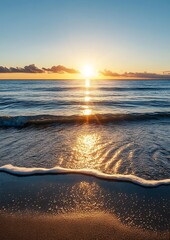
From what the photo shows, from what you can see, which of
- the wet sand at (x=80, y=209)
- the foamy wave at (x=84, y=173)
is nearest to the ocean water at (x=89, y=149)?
the foamy wave at (x=84, y=173)

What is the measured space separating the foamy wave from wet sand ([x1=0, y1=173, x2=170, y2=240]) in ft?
0.64

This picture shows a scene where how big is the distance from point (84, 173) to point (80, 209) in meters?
1.60

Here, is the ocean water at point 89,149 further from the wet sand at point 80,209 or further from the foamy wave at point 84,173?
the wet sand at point 80,209

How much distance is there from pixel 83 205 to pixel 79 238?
86 cm

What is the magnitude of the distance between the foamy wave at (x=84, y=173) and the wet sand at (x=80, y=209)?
0.64 feet

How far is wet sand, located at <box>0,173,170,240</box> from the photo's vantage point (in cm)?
340

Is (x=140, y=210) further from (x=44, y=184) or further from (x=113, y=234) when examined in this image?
(x=44, y=184)

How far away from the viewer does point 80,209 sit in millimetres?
3992

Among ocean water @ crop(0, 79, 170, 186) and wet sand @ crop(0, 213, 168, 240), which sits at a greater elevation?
wet sand @ crop(0, 213, 168, 240)

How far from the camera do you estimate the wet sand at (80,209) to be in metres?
3.40

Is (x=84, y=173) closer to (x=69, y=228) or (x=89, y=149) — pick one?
(x=89, y=149)

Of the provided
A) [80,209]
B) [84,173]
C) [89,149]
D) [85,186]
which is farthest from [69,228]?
[89,149]

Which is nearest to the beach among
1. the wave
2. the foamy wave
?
the foamy wave

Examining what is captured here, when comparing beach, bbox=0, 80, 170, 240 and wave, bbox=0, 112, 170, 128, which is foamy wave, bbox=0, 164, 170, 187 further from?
wave, bbox=0, 112, 170, 128
